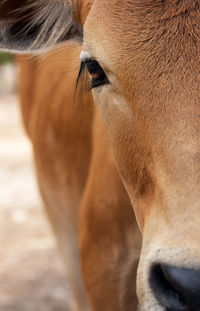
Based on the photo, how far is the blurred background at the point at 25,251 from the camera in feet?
22.2

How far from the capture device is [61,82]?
199 inches

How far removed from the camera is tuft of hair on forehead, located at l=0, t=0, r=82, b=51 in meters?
3.53

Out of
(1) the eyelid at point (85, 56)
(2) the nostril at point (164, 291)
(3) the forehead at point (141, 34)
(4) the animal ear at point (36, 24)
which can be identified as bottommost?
(2) the nostril at point (164, 291)

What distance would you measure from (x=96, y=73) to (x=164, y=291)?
1057 mm

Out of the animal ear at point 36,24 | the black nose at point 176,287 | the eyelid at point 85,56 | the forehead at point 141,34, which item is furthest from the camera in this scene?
the animal ear at point 36,24

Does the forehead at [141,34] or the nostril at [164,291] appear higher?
the forehead at [141,34]

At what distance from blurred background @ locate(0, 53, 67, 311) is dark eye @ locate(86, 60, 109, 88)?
386 centimetres

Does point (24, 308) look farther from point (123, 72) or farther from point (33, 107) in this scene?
point (123, 72)

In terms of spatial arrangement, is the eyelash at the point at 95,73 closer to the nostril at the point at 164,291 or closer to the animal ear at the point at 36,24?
the animal ear at the point at 36,24

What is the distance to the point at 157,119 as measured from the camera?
2.67 metres

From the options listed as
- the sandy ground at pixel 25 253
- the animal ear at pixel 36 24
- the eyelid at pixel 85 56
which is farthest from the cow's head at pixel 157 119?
the sandy ground at pixel 25 253

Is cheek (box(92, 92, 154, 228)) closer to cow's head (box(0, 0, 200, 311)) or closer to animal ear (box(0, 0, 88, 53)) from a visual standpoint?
cow's head (box(0, 0, 200, 311))

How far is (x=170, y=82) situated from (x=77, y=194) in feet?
7.80

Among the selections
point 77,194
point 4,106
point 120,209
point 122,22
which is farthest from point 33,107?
point 4,106
